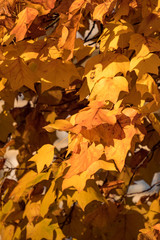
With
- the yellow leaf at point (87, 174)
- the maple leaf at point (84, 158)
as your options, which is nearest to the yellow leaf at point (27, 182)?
the yellow leaf at point (87, 174)

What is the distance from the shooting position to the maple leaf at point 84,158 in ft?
4.22

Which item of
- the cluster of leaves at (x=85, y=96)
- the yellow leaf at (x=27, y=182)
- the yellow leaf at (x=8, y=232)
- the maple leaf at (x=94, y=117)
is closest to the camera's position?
the maple leaf at (x=94, y=117)

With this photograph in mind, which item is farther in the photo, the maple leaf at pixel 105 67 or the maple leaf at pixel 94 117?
the maple leaf at pixel 105 67

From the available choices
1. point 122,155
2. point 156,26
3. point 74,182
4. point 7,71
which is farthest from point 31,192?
point 156,26

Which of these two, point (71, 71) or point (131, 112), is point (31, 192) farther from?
point (131, 112)

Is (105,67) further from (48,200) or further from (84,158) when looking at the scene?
(48,200)

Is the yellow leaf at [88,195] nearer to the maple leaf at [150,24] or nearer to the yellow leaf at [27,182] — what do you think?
the yellow leaf at [27,182]

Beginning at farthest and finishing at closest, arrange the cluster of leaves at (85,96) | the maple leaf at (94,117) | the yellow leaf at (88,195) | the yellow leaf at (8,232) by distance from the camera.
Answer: the yellow leaf at (8,232), the yellow leaf at (88,195), the cluster of leaves at (85,96), the maple leaf at (94,117)

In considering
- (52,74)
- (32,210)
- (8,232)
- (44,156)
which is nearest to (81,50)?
(52,74)

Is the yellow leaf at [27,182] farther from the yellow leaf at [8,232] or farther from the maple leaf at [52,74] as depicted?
the maple leaf at [52,74]

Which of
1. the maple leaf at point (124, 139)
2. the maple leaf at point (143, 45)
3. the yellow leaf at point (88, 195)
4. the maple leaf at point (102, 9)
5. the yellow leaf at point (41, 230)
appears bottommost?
the yellow leaf at point (41, 230)

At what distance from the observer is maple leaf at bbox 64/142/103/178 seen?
1287 mm

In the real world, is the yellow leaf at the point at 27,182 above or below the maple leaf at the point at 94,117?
below

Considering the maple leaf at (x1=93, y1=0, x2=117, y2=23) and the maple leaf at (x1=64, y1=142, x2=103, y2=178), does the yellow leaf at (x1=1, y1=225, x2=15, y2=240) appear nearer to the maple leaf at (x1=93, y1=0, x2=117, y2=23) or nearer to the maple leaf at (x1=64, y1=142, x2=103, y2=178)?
the maple leaf at (x1=64, y1=142, x2=103, y2=178)
